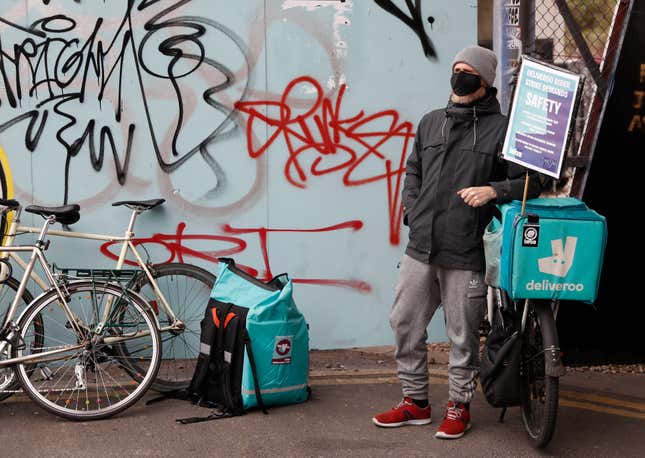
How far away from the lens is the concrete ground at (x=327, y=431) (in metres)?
4.88

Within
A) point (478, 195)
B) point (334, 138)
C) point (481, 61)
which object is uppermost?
point (481, 61)

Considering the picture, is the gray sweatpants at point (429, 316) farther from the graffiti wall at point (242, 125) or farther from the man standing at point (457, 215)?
the graffiti wall at point (242, 125)

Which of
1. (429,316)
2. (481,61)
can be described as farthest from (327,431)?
(481,61)

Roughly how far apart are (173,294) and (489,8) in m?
2.93

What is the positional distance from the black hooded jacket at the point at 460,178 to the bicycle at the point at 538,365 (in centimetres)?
34

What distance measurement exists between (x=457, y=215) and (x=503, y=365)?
0.81 meters

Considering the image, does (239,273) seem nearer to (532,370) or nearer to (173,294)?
(173,294)

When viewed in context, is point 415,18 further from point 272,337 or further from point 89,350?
point 89,350

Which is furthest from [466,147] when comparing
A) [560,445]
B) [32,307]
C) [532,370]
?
[32,307]

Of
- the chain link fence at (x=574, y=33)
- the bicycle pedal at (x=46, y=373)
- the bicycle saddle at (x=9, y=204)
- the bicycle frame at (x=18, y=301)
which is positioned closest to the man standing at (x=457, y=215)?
the chain link fence at (x=574, y=33)

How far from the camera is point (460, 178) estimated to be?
4.97m

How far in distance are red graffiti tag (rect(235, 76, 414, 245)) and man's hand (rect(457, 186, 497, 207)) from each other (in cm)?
184

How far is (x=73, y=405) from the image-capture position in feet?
18.0

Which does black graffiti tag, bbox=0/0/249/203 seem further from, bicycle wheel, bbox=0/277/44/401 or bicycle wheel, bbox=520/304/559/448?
bicycle wheel, bbox=520/304/559/448
